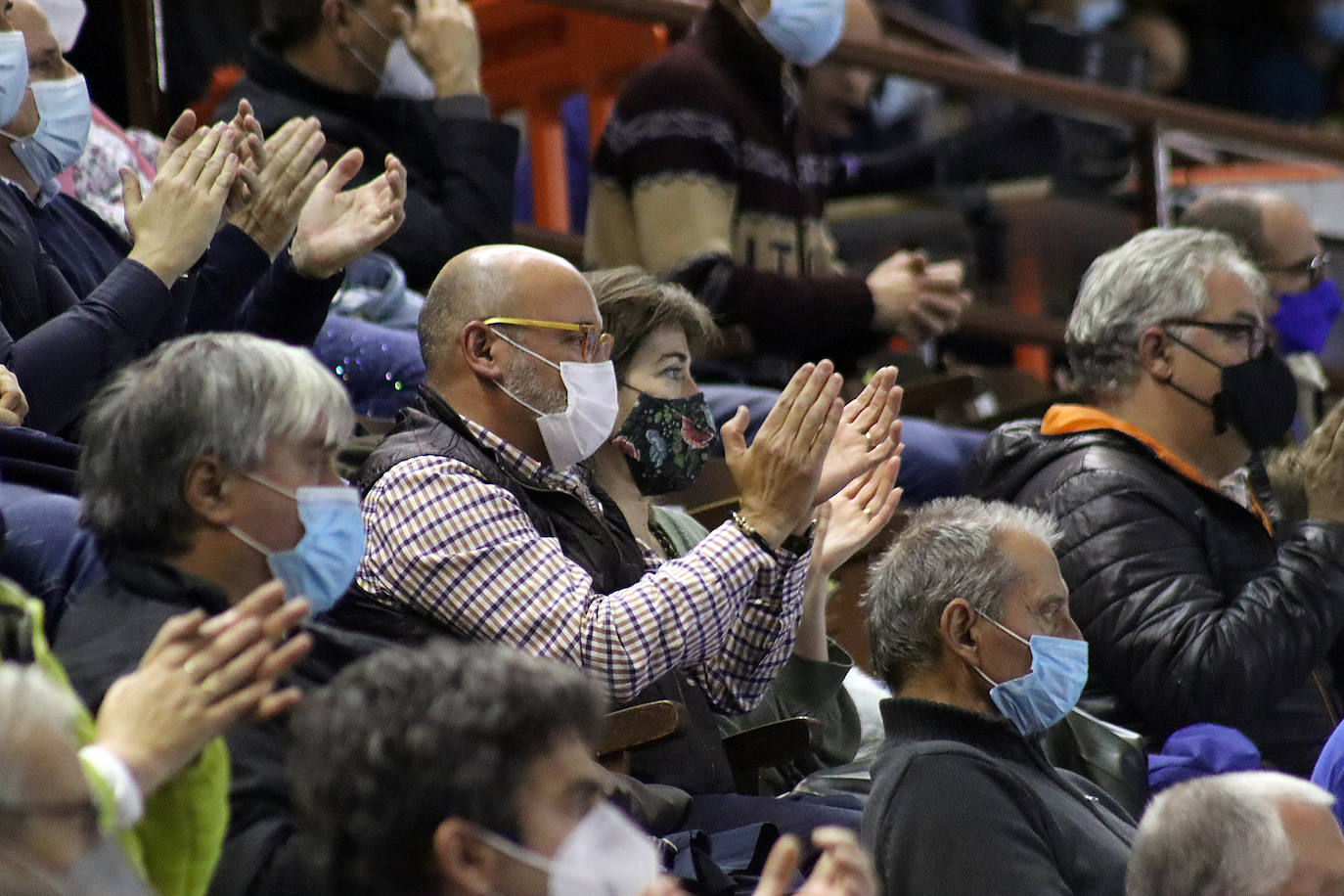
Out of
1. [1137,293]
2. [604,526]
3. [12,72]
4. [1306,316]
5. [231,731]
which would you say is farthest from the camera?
[1306,316]

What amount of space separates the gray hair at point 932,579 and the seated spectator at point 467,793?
1.18 m

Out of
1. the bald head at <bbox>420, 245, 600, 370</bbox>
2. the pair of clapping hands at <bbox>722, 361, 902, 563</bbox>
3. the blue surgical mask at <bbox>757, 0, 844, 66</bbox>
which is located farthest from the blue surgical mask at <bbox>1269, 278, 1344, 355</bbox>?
the bald head at <bbox>420, 245, 600, 370</bbox>

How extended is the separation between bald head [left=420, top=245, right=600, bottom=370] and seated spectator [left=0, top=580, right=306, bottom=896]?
3.79 ft

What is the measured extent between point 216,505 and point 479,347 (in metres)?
0.90

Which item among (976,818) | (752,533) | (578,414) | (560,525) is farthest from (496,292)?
(976,818)

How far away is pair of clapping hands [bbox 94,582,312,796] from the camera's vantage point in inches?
81.0

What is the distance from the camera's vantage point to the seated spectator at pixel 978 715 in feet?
9.48

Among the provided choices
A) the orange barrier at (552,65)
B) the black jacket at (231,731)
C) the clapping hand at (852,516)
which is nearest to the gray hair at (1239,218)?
the clapping hand at (852,516)

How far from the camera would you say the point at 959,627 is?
3215 mm

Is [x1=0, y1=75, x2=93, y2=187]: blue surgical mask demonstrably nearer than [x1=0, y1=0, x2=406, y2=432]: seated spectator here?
No

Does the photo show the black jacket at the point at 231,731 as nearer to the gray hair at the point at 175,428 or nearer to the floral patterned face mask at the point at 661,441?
the gray hair at the point at 175,428

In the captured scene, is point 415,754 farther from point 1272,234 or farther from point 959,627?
point 1272,234

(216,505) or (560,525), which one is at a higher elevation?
(216,505)

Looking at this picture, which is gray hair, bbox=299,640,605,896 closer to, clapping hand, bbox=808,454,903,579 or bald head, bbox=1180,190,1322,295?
clapping hand, bbox=808,454,903,579
